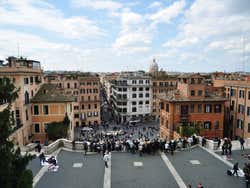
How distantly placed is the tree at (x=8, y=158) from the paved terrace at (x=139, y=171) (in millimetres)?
6823

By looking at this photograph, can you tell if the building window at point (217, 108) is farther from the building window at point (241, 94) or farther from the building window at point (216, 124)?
the building window at point (241, 94)

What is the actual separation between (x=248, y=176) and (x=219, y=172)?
3092 mm

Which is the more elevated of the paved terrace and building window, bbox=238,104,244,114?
building window, bbox=238,104,244,114

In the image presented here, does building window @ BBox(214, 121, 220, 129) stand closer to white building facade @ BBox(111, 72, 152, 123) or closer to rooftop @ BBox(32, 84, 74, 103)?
rooftop @ BBox(32, 84, 74, 103)

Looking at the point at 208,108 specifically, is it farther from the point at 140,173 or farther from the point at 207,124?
the point at 140,173

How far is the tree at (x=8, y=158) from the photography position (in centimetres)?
951

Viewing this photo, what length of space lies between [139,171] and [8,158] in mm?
11453

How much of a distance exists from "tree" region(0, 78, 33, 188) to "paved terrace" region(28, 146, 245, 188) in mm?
6823

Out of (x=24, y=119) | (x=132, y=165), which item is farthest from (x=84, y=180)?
(x=24, y=119)

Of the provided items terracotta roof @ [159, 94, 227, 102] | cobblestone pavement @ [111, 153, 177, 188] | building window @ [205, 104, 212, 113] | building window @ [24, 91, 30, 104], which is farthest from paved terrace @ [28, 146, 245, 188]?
building window @ [205, 104, 212, 113]

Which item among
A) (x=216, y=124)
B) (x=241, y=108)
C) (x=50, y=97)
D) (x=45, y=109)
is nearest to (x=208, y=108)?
(x=216, y=124)

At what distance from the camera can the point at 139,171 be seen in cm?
1894

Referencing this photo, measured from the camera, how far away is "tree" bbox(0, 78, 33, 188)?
951 centimetres

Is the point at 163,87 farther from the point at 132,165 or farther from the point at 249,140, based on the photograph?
the point at 132,165
